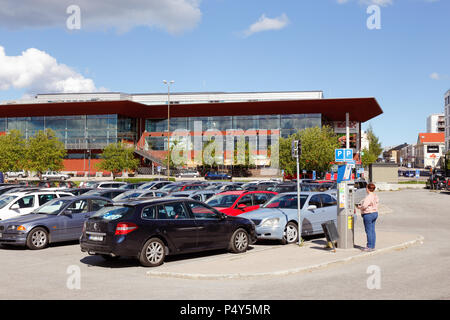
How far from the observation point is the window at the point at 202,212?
1258cm

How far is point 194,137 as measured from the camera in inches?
3556

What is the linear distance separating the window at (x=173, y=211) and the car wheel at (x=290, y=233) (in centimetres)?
383

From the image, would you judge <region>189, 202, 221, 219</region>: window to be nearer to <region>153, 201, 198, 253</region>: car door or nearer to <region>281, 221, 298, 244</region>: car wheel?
<region>153, 201, 198, 253</region>: car door

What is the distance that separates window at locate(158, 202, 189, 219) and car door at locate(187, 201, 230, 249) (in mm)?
261

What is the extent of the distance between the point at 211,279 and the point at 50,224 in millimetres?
7030

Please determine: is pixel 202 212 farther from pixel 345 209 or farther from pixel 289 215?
pixel 345 209

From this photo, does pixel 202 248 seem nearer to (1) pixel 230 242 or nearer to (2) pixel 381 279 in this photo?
(1) pixel 230 242

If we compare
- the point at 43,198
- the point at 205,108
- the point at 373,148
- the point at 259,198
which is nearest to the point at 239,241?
the point at 259,198

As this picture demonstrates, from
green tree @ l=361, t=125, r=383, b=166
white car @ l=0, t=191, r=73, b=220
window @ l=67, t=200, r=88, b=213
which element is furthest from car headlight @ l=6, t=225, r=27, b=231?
Result: green tree @ l=361, t=125, r=383, b=166

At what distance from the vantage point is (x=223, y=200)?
727 inches

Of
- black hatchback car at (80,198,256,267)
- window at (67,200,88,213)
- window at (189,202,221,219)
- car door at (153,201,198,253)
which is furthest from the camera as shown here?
window at (67,200,88,213)

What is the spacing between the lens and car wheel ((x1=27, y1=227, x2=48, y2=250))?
14.4 m
